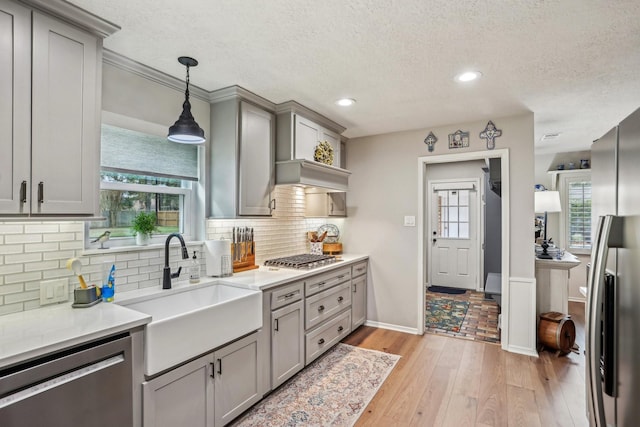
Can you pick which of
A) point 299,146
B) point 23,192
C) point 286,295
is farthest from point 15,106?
point 299,146

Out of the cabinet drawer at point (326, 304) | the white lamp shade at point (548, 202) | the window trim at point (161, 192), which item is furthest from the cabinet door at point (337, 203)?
the white lamp shade at point (548, 202)

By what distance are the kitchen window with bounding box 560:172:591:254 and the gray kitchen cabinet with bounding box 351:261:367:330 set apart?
371cm

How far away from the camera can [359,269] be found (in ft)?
13.1

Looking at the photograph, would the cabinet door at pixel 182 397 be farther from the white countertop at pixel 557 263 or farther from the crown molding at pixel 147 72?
the white countertop at pixel 557 263

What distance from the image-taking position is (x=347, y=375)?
2.90 m

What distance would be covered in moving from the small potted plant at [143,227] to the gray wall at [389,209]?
2.54 meters

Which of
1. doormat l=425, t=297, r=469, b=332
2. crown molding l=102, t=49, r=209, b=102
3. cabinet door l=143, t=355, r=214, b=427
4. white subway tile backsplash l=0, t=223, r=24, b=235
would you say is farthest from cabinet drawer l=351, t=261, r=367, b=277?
white subway tile backsplash l=0, t=223, r=24, b=235

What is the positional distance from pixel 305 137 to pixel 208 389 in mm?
2291

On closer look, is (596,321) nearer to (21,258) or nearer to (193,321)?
(193,321)

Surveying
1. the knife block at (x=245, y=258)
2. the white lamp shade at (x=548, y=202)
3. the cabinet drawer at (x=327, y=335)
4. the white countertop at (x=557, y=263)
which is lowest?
the cabinet drawer at (x=327, y=335)

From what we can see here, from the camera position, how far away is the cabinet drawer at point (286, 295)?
2.54 meters

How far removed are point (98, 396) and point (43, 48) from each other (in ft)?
5.40

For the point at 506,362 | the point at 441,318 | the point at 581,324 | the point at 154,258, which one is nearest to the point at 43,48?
the point at 154,258

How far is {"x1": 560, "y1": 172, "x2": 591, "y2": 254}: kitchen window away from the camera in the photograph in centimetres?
532
